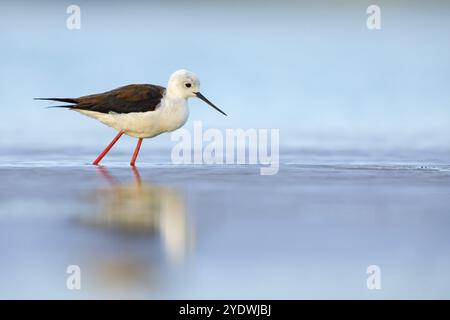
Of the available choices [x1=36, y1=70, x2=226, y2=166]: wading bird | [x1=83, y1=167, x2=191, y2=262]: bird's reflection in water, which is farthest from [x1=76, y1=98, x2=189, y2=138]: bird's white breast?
[x1=83, y1=167, x2=191, y2=262]: bird's reflection in water

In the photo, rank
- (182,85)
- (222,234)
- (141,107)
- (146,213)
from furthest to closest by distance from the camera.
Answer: (182,85), (141,107), (146,213), (222,234)

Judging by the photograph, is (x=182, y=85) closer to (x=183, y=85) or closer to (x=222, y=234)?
(x=183, y=85)

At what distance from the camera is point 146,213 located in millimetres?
5852

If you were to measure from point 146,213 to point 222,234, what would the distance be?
77 centimetres

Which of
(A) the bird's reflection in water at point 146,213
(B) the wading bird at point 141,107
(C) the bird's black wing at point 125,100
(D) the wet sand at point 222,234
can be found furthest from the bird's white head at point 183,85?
(A) the bird's reflection in water at point 146,213

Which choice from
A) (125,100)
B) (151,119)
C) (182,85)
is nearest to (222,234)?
(151,119)

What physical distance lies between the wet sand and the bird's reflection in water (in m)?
0.01

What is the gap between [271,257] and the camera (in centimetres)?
477

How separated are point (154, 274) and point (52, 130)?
8502 millimetres

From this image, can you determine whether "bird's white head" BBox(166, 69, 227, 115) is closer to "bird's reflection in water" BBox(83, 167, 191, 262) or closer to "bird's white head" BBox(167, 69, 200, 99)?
"bird's white head" BBox(167, 69, 200, 99)

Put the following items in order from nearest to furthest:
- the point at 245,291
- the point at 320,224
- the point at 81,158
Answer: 1. the point at 245,291
2. the point at 320,224
3. the point at 81,158

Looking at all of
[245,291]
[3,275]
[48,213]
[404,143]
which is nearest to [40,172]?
[48,213]

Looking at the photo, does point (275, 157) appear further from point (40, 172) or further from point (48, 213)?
point (48, 213)

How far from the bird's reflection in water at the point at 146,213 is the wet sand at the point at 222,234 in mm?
12
